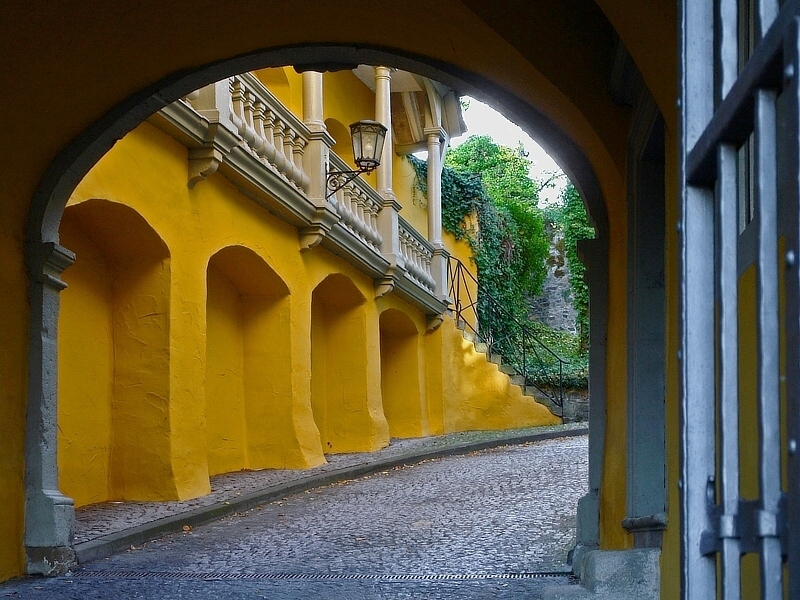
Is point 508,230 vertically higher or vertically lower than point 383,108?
lower

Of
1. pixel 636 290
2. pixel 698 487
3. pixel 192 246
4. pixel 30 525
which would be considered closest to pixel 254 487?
pixel 192 246

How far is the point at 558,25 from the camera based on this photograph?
557 centimetres

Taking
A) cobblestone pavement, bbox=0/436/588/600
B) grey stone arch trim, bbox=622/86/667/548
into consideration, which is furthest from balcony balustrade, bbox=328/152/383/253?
grey stone arch trim, bbox=622/86/667/548

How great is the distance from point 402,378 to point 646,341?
41.7ft

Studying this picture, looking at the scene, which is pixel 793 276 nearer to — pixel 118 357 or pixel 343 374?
pixel 118 357

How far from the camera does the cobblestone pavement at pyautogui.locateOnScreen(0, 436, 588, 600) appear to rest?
574 cm

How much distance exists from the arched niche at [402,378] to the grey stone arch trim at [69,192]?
1093cm

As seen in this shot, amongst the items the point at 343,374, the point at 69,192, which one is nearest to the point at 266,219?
the point at 343,374

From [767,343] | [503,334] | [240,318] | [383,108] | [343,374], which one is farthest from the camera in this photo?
[503,334]

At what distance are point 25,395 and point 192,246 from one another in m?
3.64

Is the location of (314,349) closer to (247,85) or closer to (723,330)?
(247,85)

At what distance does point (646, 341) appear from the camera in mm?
5234

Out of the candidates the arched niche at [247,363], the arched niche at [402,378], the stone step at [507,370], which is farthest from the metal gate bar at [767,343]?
the stone step at [507,370]

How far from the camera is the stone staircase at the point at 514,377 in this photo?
757 inches
